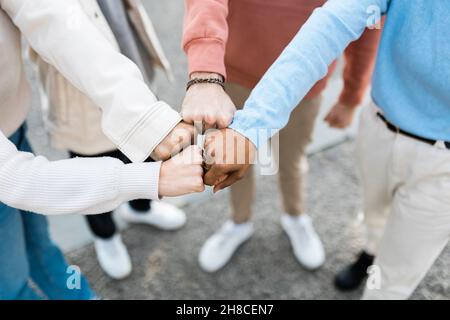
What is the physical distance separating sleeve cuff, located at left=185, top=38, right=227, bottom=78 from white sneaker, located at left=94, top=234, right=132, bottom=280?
1193 millimetres

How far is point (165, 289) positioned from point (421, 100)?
138 cm

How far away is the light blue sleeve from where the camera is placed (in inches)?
42.2

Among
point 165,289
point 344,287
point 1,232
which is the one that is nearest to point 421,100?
point 344,287

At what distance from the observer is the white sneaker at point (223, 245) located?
2148 millimetres

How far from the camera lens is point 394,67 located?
1247 mm

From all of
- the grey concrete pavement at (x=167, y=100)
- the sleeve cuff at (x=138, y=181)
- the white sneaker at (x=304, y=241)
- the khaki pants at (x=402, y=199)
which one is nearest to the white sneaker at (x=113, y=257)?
the grey concrete pavement at (x=167, y=100)

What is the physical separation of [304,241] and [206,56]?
1243mm

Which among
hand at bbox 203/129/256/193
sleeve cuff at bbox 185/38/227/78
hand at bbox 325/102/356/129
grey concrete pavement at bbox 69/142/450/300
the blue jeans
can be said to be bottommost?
grey concrete pavement at bbox 69/142/450/300

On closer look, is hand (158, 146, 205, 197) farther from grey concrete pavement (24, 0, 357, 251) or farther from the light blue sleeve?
grey concrete pavement (24, 0, 357, 251)

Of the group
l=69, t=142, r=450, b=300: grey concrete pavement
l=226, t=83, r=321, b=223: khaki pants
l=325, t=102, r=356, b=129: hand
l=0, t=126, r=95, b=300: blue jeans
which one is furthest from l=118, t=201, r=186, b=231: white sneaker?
l=325, t=102, r=356, b=129: hand

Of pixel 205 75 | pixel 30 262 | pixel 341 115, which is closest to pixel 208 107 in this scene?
pixel 205 75

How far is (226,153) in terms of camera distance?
1.07 m

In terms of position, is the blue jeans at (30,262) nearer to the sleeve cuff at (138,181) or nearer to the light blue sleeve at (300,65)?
the sleeve cuff at (138,181)

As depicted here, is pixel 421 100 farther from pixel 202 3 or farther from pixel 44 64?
pixel 44 64
